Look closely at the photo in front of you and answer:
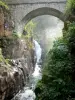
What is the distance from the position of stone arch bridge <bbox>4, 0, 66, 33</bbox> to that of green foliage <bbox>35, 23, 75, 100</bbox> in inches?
346

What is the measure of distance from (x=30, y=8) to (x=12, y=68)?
6877 mm

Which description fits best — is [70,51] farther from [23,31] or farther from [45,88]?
[23,31]

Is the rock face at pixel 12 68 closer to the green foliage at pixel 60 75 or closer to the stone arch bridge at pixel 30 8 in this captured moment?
the stone arch bridge at pixel 30 8

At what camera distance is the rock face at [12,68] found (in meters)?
10.8

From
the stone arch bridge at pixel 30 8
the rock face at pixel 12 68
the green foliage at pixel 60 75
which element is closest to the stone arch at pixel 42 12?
the stone arch bridge at pixel 30 8

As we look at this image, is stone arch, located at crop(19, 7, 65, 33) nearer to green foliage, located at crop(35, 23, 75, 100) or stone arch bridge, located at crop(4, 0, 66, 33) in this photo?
stone arch bridge, located at crop(4, 0, 66, 33)

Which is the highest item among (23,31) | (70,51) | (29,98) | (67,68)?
(23,31)

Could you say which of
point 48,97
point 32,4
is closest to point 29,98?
point 48,97

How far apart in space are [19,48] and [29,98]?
17.0 feet

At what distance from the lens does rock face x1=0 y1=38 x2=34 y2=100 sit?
425 inches

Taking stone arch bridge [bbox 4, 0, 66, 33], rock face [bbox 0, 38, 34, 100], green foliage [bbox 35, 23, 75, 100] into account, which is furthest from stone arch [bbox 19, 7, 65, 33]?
green foliage [bbox 35, 23, 75, 100]

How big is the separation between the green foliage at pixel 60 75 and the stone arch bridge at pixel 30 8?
8.78 meters

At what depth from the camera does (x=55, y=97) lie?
288 inches

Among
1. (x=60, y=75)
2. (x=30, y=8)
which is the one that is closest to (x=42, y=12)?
(x=30, y=8)
